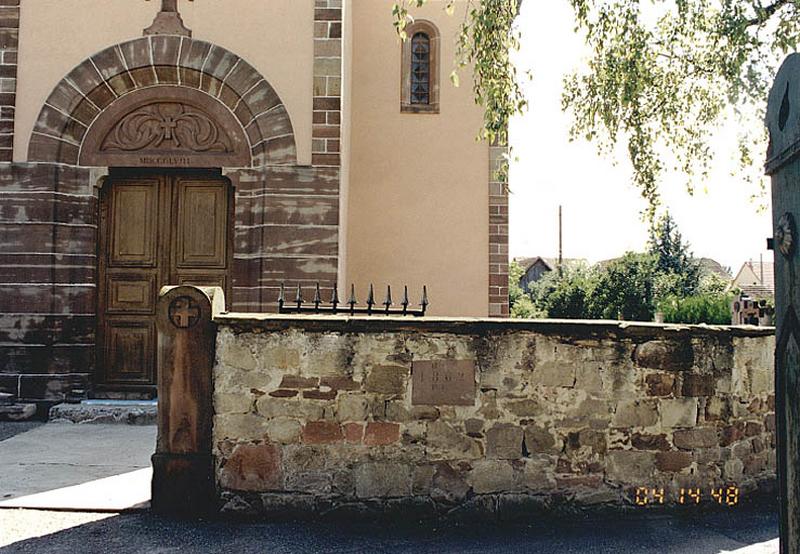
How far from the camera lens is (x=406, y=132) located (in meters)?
11.8

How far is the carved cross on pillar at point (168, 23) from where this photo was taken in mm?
9172

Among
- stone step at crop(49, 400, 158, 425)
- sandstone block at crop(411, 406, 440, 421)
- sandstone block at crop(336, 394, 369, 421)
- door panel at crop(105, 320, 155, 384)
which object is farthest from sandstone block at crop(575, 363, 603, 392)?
door panel at crop(105, 320, 155, 384)

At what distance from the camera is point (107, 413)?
8.36m

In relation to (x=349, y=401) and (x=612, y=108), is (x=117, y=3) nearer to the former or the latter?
(x=612, y=108)

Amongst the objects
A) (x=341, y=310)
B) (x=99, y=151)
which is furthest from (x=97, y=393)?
(x=341, y=310)

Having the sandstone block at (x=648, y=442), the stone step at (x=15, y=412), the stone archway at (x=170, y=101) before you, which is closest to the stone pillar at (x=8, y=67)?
the stone archway at (x=170, y=101)

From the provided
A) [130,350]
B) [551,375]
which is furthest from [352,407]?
[130,350]

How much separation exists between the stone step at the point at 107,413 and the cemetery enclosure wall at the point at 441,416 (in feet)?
12.8

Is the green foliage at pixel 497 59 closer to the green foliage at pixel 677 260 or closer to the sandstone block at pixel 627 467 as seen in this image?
the sandstone block at pixel 627 467

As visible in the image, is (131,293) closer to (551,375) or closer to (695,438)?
(551,375)

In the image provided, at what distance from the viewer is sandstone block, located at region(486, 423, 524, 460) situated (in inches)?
191

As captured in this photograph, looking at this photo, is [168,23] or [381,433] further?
[168,23]

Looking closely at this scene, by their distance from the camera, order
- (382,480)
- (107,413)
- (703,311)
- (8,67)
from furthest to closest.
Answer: (703,311)
(8,67)
(107,413)
(382,480)

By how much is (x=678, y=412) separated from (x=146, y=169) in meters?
6.98
